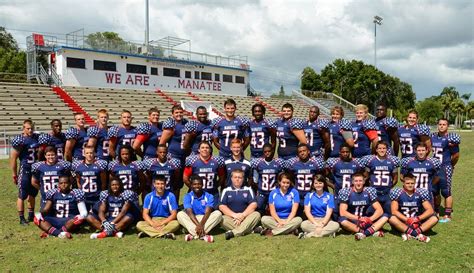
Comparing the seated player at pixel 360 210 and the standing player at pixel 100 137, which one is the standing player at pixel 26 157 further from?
the seated player at pixel 360 210

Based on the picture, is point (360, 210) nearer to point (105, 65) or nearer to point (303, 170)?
point (303, 170)

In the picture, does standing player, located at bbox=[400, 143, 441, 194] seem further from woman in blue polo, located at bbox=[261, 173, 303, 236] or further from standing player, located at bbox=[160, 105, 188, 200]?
standing player, located at bbox=[160, 105, 188, 200]

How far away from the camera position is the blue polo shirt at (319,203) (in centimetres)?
688

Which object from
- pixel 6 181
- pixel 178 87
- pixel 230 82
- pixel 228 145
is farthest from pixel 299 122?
pixel 230 82

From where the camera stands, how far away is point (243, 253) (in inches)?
229

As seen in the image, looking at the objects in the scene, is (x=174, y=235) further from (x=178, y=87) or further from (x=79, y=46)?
(x=178, y=87)

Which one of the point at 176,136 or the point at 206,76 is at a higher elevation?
the point at 206,76

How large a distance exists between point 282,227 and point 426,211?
2.22 metres

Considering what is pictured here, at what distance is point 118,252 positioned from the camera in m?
5.91

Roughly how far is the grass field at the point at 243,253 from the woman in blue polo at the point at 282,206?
0.31 metres

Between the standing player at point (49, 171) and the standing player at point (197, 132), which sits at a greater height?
the standing player at point (197, 132)

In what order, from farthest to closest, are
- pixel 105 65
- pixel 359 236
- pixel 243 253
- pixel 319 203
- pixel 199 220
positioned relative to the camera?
pixel 105 65, pixel 319 203, pixel 199 220, pixel 359 236, pixel 243 253

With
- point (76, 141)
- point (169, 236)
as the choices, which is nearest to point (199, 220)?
point (169, 236)

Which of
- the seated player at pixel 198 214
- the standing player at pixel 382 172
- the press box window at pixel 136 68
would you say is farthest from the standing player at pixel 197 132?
the press box window at pixel 136 68
